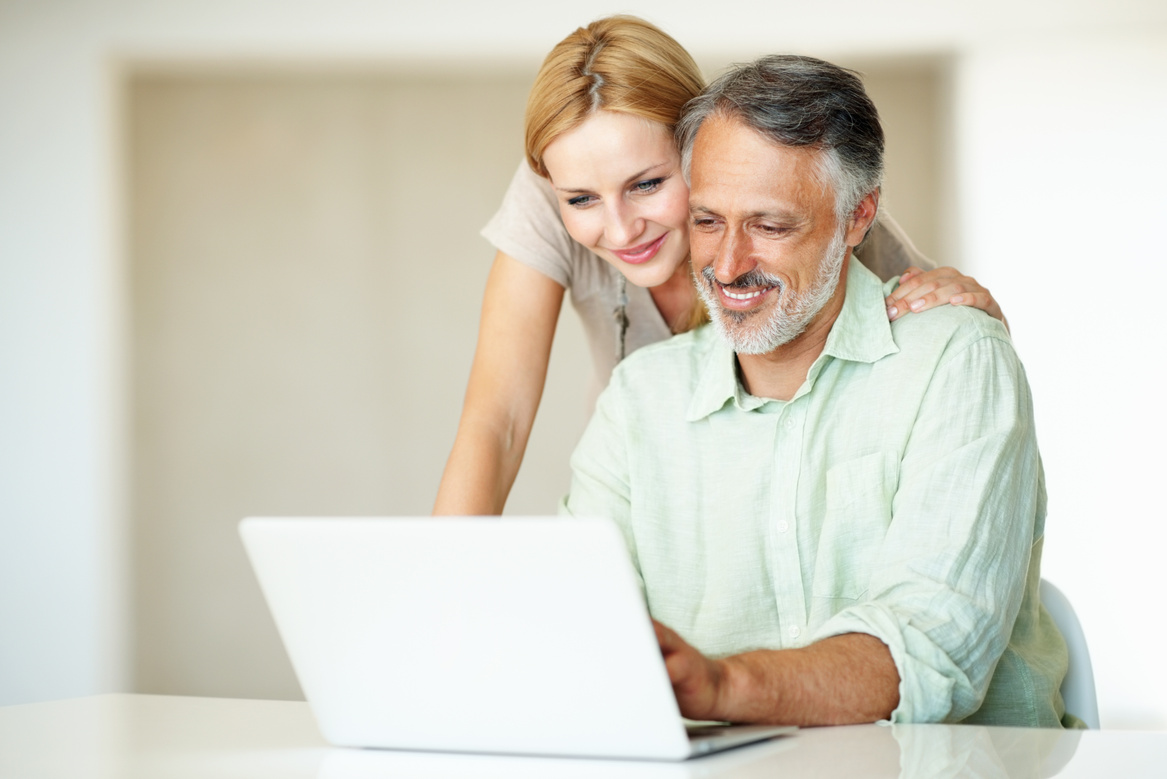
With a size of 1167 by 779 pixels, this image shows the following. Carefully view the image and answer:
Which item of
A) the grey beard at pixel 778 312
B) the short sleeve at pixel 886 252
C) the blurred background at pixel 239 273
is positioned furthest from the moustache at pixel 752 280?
the blurred background at pixel 239 273

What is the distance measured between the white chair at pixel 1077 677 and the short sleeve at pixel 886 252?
0.66 meters

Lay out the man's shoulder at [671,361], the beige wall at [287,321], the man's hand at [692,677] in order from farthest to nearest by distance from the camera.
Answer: the beige wall at [287,321]
the man's shoulder at [671,361]
the man's hand at [692,677]

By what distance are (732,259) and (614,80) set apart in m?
0.35

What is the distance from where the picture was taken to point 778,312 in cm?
147

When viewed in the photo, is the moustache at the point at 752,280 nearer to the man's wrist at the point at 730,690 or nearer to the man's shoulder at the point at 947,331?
the man's shoulder at the point at 947,331

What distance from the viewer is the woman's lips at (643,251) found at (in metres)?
1.73

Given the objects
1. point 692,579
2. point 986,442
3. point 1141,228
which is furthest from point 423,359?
point 986,442

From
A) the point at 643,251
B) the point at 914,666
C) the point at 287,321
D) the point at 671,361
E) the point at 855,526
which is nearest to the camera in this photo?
the point at 914,666

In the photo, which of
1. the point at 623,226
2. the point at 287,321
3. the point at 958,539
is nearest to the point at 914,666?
the point at 958,539

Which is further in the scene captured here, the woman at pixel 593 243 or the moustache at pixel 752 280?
the woman at pixel 593 243

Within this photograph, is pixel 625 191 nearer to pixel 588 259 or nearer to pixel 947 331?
pixel 588 259

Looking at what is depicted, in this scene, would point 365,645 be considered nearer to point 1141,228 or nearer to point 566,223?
point 566,223

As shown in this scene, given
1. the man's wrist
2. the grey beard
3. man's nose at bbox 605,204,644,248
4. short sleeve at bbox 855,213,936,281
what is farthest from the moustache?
the man's wrist

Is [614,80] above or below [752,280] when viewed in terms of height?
above
